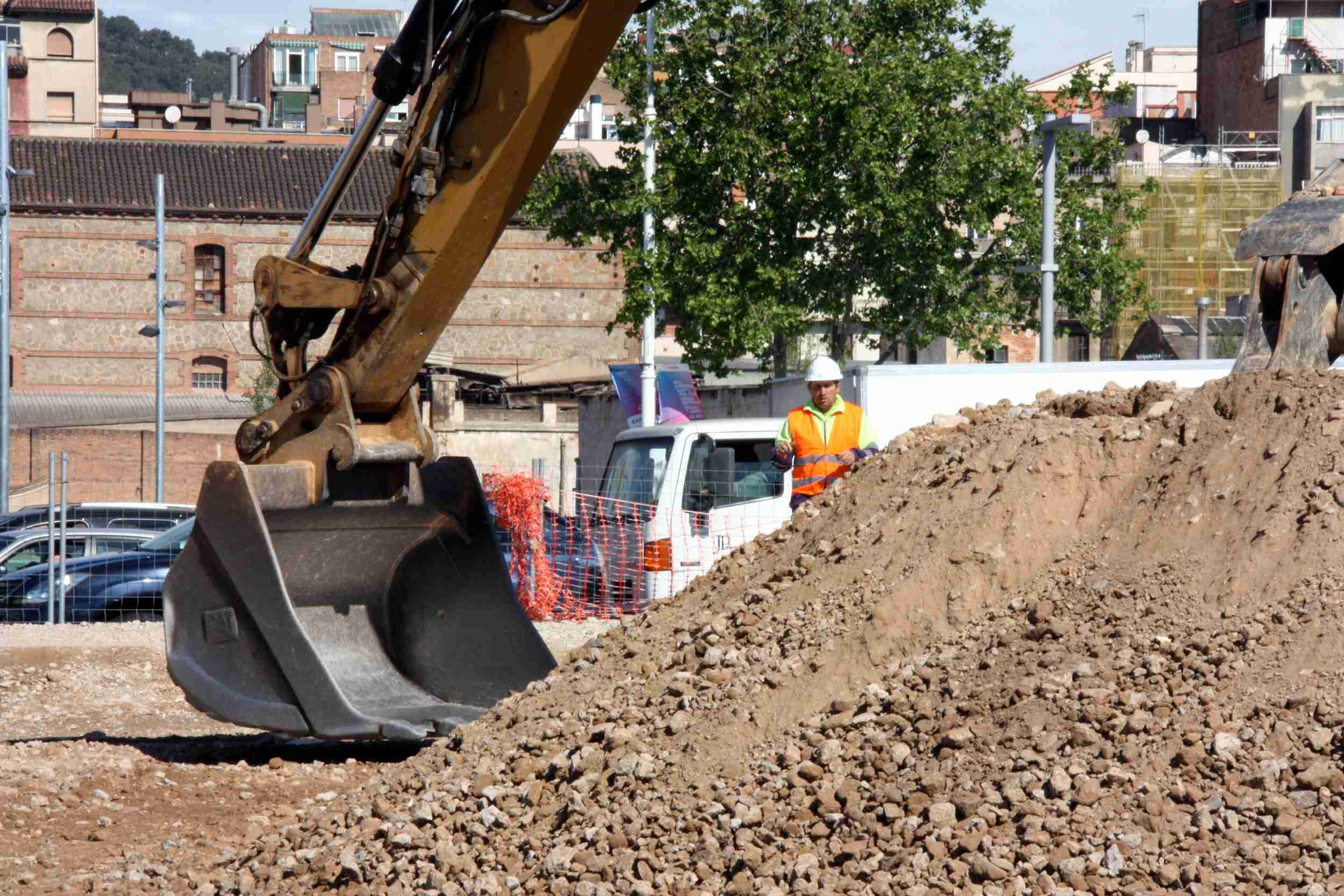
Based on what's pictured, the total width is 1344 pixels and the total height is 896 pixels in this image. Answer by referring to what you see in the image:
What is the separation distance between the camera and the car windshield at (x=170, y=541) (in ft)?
55.0

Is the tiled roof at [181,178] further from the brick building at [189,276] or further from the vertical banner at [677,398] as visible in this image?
the vertical banner at [677,398]

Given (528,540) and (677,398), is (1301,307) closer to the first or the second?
(528,540)

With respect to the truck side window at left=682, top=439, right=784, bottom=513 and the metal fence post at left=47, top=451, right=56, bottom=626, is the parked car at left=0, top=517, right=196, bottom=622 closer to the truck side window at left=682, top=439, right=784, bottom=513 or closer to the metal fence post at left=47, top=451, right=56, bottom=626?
the metal fence post at left=47, top=451, right=56, bottom=626

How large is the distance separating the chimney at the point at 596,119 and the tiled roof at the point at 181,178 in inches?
535

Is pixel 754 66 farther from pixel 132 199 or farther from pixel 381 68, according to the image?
pixel 132 199

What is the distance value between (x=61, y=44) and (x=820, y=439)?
72.3 meters

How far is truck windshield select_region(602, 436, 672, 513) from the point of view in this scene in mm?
13945

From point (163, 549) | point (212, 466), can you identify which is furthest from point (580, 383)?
point (212, 466)

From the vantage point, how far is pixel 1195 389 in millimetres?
7207

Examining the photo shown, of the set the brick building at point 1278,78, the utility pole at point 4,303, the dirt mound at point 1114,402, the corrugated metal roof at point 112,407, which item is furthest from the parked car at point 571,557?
the brick building at point 1278,78

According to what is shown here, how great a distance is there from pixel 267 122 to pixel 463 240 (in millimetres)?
72815

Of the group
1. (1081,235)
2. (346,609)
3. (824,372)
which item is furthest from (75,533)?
(1081,235)

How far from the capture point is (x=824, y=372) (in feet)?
32.9

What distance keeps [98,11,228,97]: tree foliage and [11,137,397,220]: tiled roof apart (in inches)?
4045
